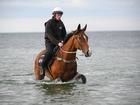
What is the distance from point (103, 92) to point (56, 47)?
2448 millimetres

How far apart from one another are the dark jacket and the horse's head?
1008 millimetres

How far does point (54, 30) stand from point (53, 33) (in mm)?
111

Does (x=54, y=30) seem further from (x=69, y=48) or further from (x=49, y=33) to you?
(x=69, y=48)

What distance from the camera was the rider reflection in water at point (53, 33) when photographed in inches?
680

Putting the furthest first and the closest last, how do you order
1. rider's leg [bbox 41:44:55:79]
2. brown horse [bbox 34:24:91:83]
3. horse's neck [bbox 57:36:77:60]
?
rider's leg [bbox 41:44:55:79] < horse's neck [bbox 57:36:77:60] < brown horse [bbox 34:24:91:83]

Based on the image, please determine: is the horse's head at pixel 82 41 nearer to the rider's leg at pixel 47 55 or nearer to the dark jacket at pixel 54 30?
the dark jacket at pixel 54 30

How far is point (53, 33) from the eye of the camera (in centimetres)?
1756

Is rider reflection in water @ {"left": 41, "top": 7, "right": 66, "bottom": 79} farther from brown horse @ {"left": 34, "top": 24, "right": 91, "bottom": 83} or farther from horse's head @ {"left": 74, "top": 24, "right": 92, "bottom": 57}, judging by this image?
horse's head @ {"left": 74, "top": 24, "right": 92, "bottom": 57}

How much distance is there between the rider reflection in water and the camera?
17281 mm

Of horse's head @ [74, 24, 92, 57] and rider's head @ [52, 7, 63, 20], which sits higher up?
rider's head @ [52, 7, 63, 20]

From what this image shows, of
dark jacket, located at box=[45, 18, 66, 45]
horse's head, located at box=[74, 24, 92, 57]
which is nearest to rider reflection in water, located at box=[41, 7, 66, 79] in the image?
dark jacket, located at box=[45, 18, 66, 45]

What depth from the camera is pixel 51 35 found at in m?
17.4

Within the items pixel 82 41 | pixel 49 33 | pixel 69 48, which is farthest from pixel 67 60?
pixel 49 33

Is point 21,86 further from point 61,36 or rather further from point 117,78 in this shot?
point 117,78
